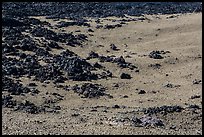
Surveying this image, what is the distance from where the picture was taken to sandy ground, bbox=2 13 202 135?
86.2 feet

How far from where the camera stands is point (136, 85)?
42.4 meters

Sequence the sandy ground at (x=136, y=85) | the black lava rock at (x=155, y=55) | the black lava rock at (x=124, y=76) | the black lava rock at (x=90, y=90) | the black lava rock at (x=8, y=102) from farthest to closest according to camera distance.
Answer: the black lava rock at (x=155, y=55) < the black lava rock at (x=124, y=76) < the black lava rock at (x=90, y=90) < the black lava rock at (x=8, y=102) < the sandy ground at (x=136, y=85)

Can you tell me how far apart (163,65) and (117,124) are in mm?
23535

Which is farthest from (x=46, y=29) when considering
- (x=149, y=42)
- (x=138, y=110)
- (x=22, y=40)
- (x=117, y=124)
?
(x=117, y=124)

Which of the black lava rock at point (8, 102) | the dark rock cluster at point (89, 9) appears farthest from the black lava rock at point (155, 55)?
the dark rock cluster at point (89, 9)

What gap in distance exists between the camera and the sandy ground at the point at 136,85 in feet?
86.2

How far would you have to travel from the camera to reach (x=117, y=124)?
27141mm

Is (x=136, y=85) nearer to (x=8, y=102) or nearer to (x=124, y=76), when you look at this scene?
(x=124, y=76)

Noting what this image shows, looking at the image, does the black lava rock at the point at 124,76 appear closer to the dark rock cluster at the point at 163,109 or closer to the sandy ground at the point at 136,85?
the sandy ground at the point at 136,85

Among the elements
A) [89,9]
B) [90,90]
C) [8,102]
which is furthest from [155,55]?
[89,9]

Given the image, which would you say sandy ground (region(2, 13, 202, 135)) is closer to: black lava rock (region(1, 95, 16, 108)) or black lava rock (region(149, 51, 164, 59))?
black lava rock (region(149, 51, 164, 59))

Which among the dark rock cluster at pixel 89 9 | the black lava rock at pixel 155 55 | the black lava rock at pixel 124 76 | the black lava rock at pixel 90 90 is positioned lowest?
→ the dark rock cluster at pixel 89 9

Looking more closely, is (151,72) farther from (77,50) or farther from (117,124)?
(117,124)

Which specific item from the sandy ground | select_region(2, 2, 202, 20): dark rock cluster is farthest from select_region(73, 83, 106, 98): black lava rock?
select_region(2, 2, 202, 20): dark rock cluster
